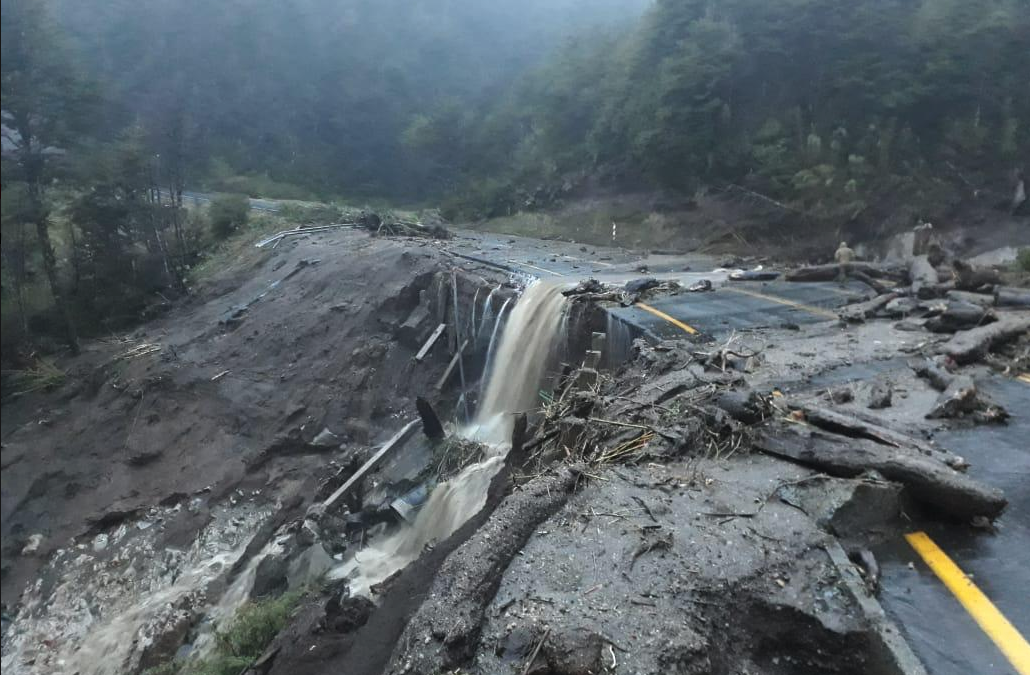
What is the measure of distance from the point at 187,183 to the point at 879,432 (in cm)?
851

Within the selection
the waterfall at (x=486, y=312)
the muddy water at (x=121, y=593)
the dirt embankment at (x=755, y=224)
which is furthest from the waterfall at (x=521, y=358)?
the dirt embankment at (x=755, y=224)

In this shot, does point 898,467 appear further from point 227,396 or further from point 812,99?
point 812,99

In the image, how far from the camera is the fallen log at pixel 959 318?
976 centimetres

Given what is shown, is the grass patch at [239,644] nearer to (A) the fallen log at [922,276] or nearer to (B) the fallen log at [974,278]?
(A) the fallen log at [922,276]

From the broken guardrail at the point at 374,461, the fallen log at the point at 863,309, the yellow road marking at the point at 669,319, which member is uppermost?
the fallen log at the point at 863,309

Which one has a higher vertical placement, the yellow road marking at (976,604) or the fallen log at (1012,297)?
the fallen log at (1012,297)

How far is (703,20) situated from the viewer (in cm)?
2711

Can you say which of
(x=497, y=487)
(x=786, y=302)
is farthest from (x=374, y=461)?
(x=786, y=302)

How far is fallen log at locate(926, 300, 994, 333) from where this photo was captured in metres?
9.76

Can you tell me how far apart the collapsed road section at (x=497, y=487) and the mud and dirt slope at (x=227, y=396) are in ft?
0.15

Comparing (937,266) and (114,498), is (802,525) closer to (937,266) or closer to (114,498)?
(114,498)

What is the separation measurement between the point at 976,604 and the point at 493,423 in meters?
10.4

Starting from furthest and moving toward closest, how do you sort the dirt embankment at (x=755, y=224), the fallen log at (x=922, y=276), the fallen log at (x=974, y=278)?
the dirt embankment at (x=755, y=224), the fallen log at (x=922, y=276), the fallen log at (x=974, y=278)

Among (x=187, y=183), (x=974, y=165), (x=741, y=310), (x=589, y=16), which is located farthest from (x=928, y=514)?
(x=589, y=16)
